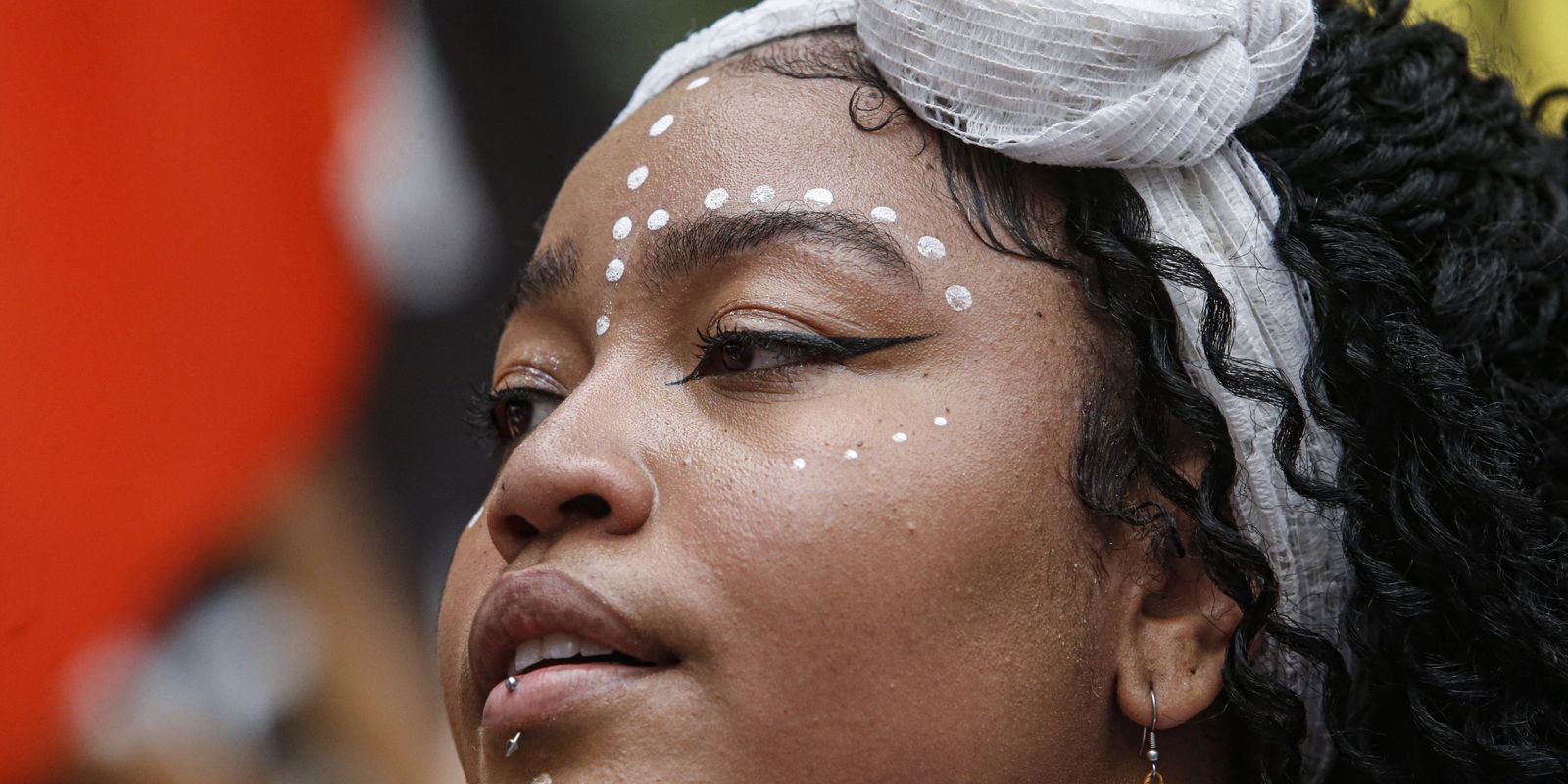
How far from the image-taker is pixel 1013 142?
1927mm

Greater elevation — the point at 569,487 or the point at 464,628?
the point at 569,487

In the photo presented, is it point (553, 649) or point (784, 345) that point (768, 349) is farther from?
point (553, 649)

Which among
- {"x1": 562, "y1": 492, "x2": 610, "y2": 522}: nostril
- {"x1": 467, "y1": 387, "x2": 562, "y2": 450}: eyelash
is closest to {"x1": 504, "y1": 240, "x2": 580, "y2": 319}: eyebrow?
{"x1": 467, "y1": 387, "x2": 562, "y2": 450}: eyelash

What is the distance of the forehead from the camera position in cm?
190

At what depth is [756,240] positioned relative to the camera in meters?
1.86

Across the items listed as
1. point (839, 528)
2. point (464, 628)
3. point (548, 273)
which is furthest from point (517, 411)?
point (839, 528)

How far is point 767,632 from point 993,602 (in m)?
0.28

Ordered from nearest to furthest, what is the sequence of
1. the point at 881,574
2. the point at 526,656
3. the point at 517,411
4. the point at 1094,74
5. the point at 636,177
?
the point at 881,574, the point at 526,656, the point at 1094,74, the point at 636,177, the point at 517,411

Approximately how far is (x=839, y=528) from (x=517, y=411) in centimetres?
73

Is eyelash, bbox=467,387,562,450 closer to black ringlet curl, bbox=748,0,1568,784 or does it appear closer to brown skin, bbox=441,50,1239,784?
brown skin, bbox=441,50,1239,784

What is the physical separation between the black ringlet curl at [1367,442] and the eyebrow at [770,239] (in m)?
0.15

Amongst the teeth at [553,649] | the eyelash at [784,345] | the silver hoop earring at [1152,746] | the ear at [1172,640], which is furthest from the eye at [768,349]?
the silver hoop earring at [1152,746]

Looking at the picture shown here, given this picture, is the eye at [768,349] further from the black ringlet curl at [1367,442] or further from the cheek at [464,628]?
the cheek at [464,628]

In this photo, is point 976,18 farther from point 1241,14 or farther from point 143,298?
point 143,298
